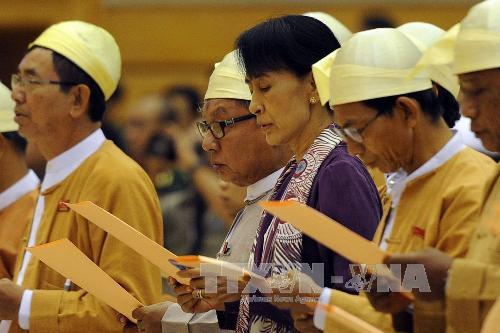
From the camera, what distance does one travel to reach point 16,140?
243 inches

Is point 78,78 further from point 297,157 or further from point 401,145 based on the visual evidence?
point 401,145

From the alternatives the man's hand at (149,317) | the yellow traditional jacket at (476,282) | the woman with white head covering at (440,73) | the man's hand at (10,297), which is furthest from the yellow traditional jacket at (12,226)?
the yellow traditional jacket at (476,282)

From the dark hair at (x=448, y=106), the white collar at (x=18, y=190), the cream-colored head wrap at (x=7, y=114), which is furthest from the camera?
the cream-colored head wrap at (x=7, y=114)

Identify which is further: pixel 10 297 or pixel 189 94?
pixel 189 94

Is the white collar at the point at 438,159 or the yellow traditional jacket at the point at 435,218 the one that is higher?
the white collar at the point at 438,159

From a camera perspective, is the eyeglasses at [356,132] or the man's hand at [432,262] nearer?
the man's hand at [432,262]

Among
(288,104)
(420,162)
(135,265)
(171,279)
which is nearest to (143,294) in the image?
(135,265)

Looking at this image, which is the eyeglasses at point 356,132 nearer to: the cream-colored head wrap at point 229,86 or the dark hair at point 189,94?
the cream-colored head wrap at point 229,86

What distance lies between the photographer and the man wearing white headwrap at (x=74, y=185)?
5.18m

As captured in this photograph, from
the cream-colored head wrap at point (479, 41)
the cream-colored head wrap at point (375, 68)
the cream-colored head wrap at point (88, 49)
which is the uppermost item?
the cream-colored head wrap at point (479, 41)

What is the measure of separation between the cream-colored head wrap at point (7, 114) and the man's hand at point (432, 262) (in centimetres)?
290

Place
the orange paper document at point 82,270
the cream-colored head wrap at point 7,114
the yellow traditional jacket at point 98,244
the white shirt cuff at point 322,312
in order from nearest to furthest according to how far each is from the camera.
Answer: the white shirt cuff at point 322,312
the orange paper document at point 82,270
the yellow traditional jacket at point 98,244
the cream-colored head wrap at point 7,114

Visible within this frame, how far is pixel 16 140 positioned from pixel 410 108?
267 cm

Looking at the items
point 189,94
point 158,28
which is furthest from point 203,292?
→ point 158,28
